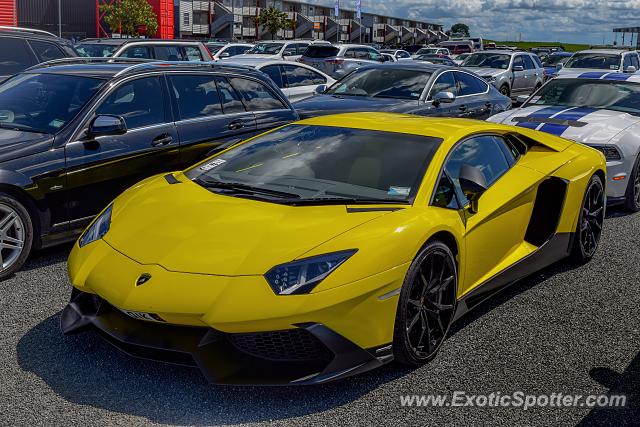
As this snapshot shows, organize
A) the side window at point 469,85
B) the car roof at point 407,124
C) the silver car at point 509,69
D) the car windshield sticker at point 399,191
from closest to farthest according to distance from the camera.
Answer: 1. the car windshield sticker at point 399,191
2. the car roof at point 407,124
3. the side window at point 469,85
4. the silver car at point 509,69

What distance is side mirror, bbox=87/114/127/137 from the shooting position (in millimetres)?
5688

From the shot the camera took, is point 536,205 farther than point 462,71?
No

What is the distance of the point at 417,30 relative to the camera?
12231cm

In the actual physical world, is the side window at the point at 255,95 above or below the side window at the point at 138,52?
above

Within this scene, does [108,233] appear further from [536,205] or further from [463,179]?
[536,205]

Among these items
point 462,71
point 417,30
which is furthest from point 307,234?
point 417,30

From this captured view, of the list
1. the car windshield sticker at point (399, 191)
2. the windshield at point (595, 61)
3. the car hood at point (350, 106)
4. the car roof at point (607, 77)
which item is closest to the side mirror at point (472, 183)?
the car windshield sticker at point (399, 191)

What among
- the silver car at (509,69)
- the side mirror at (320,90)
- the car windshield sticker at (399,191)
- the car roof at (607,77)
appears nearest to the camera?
the car windshield sticker at (399,191)

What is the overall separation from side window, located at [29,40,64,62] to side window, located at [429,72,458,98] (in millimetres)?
5289

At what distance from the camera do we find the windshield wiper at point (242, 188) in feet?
13.6

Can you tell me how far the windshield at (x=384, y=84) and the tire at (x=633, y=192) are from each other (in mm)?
3407

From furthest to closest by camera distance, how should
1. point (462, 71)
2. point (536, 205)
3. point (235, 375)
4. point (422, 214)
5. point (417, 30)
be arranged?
point (417, 30) < point (462, 71) < point (536, 205) < point (422, 214) < point (235, 375)

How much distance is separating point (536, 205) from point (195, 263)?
8.69ft

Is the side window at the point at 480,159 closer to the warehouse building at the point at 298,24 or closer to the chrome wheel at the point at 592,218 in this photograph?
the chrome wheel at the point at 592,218
